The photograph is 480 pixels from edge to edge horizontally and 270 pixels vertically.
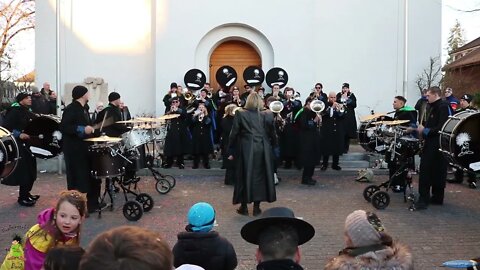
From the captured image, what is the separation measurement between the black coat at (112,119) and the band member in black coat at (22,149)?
1.21m

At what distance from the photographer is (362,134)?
1242 centimetres

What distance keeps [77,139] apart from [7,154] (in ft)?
4.13

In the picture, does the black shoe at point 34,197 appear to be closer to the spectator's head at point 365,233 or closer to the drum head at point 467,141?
the drum head at point 467,141

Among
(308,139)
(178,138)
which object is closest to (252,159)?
(308,139)

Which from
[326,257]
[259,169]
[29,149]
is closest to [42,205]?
[29,149]

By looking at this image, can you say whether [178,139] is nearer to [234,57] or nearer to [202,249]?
[234,57]

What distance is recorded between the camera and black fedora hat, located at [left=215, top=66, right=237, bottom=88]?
18.4m

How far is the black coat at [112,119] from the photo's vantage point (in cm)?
1038

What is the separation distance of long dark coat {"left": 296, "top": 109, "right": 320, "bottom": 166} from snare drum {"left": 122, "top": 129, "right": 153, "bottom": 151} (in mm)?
3772

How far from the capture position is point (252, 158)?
9.29 m

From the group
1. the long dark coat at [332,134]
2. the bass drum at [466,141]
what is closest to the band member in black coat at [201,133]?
the long dark coat at [332,134]

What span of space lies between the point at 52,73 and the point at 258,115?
1184 cm

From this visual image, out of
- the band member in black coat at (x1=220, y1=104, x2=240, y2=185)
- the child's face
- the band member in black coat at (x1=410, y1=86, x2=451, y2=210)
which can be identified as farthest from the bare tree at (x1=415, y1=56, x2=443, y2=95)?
the child's face

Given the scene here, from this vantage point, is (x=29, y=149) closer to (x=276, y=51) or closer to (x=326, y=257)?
(x=326, y=257)
